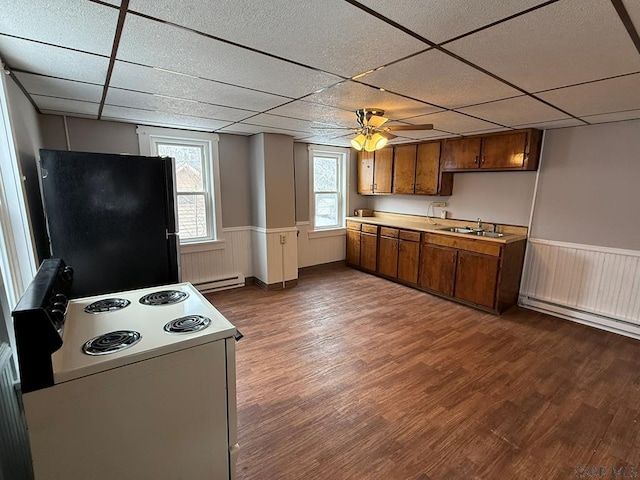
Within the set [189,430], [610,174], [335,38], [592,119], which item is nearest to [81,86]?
[335,38]

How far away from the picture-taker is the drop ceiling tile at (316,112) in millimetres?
2678

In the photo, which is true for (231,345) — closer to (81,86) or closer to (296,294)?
(81,86)

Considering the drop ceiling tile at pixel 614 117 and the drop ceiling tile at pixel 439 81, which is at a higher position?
the drop ceiling tile at pixel 439 81

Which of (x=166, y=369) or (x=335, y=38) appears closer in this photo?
(x=166, y=369)

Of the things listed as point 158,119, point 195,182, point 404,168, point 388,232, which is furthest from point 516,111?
point 195,182

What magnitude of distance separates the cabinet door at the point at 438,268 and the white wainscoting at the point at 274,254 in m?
1.89

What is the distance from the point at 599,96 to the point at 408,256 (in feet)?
9.17

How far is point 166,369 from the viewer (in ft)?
3.84

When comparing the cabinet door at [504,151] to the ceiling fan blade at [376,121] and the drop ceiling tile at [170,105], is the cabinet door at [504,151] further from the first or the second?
the drop ceiling tile at [170,105]

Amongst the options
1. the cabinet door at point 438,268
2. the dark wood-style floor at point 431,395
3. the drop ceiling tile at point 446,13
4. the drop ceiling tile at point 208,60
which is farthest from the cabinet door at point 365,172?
the drop ceiling tile at point 446,13

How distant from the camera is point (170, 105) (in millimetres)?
2777

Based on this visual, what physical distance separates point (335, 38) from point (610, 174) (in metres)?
3.52

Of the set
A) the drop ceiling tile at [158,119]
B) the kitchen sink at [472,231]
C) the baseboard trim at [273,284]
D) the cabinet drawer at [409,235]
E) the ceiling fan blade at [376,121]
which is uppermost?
the drop ceiling tile at [158,119]

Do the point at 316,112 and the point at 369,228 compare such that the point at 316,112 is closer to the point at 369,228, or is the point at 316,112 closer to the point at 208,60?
the point at 208,60
